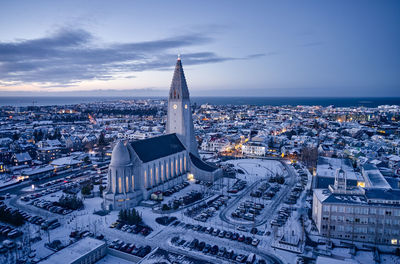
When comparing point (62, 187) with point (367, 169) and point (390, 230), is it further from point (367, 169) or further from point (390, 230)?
point (367, 169)

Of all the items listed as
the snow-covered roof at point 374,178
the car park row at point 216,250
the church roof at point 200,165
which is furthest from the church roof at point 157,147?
the snow-covered roof at point 374,178

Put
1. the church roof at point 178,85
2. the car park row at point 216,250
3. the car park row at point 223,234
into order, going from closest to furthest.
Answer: the car park row at point 216,250 → the car park row at point 223,234 → the church roof at point 178,85

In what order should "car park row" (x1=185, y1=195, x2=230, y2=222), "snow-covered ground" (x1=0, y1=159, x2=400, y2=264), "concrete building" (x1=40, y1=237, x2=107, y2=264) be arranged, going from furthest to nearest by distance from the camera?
"car park row" (x1=185, y1=195, x2=230, y2=222)
"snow-covered ground" (x1=0, y1=159, x2=400, y2=264)
"concrete building" (x1=40, y1=237, x2=107, y2=264)

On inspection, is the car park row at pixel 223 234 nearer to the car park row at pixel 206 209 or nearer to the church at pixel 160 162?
the car park row at pixel 206 209

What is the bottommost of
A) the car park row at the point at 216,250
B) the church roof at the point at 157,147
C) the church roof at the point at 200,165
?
the car park row at the point at 216,250

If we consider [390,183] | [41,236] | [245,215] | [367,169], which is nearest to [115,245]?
[41,236]

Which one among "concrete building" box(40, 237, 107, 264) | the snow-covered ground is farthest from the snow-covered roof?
"concrete building" box(40, 237, 107, 264)

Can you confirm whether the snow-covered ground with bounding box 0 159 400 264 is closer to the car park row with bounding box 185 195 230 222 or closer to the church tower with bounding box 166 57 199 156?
the car park row with bounding box 185 195 230 222
